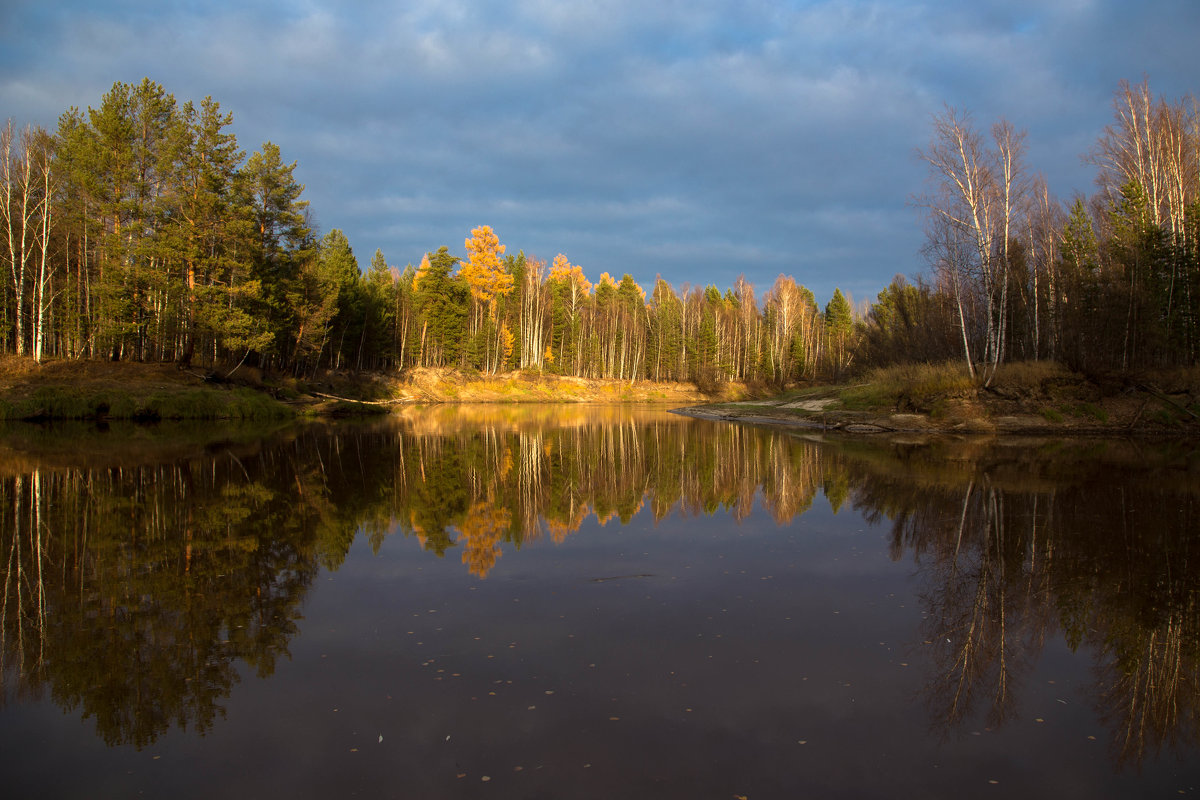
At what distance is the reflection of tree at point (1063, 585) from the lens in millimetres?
4391

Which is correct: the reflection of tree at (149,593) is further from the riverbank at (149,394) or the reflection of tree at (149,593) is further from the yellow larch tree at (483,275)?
the yellow larch tree at (483,275)

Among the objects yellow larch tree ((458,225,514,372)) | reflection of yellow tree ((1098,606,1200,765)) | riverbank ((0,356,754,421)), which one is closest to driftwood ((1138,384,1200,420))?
reflection of yellow tree ((1098,606,1200,765))

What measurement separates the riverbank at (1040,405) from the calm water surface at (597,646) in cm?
1572

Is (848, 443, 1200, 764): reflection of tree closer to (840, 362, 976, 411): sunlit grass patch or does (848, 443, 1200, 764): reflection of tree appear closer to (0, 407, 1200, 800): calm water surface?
(0, 407, 1200, 800): calm water surface

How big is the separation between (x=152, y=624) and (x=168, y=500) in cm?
651

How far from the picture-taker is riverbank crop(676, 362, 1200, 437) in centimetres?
2461

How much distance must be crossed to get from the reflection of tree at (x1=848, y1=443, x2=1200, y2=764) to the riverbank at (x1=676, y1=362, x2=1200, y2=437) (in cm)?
1292

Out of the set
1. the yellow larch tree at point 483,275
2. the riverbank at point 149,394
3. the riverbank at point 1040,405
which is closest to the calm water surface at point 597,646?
the riverbank at point 1040,405

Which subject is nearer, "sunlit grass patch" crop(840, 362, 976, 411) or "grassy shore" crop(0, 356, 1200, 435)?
"grassy shore" crop(0, 356, 1200, 435)

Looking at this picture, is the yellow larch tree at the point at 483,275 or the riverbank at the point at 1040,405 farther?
the yellow larch tree at the point at 483,275

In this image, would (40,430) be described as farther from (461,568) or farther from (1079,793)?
(1079,793)

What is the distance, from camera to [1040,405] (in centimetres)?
2577

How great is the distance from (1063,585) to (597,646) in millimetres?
4999

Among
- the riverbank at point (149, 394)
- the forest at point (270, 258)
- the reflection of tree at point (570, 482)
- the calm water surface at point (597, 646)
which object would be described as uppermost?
the forest at point (270, 258)
